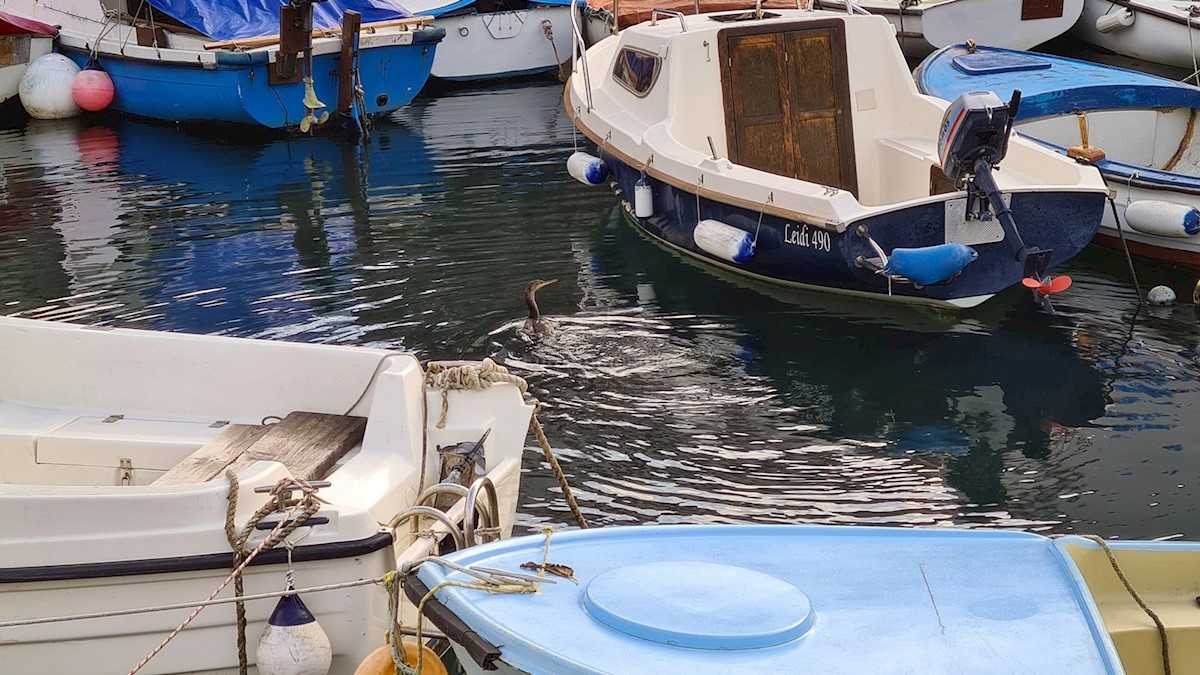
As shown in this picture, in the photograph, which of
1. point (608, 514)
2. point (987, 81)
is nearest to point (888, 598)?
point (608, 514)

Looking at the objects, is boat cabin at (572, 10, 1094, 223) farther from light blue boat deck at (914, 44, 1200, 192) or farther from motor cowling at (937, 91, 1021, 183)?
motor cowling at (937, 91, 1021, 183)

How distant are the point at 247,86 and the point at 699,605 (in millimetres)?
14716

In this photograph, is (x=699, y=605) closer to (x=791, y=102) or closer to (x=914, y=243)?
(x=914, y=243)

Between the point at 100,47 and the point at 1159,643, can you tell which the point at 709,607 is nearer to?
the point at 1159,643

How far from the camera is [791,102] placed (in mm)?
11328

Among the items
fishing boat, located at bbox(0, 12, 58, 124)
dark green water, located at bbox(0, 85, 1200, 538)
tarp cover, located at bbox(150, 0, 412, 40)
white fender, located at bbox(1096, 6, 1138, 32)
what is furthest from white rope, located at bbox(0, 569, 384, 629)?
white fender, located at bbox(1096, 6, 1138, 32)

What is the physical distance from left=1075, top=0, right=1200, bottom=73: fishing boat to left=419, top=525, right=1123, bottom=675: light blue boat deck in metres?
15.0

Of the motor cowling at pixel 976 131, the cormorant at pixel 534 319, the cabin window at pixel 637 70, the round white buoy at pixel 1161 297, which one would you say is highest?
the cabin window at pixel 637 70

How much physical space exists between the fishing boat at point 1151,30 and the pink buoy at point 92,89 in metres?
12.7

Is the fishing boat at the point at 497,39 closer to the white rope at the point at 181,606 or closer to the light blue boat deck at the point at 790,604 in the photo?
the white rope at the point at 181,606

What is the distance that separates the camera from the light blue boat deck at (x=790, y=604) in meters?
3.96

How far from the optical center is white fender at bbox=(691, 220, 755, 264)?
32.6ft

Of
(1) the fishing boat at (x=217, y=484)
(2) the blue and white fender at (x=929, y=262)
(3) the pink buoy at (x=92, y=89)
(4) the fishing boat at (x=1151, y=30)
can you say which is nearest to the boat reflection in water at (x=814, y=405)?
(2) the blue and white fender at (x=929, y=262)

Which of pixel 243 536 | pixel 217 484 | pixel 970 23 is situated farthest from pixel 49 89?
pixel 243 536
